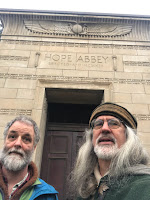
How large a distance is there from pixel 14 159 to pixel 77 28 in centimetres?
619

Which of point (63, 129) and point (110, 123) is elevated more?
point (63, 129)

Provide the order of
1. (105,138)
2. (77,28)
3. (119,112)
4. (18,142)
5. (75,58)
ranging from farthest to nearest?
(77,28) → (75,58) → (18,142) → (119,112) → (105,138)

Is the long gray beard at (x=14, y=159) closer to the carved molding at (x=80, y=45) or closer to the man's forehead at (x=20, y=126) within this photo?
the man's forehead at (x=20, y=126)

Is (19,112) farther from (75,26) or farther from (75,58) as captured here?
(75,26)

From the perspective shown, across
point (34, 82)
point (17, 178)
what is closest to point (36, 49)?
point (34, 82)

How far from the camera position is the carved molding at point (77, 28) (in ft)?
22.3

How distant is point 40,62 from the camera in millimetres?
6035

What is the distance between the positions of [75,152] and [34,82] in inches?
113

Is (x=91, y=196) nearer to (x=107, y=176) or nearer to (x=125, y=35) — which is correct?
(x=107, y=176)

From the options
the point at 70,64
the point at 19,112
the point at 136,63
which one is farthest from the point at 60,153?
the point at 136,63

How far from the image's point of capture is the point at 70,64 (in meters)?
6.04

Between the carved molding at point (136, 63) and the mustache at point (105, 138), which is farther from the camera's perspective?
the carved molding at point (136, 63)

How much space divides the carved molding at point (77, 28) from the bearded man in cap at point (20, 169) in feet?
17.8

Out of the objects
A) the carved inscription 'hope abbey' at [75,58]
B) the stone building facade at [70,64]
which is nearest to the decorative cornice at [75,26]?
the stone building facade at [70,64]
